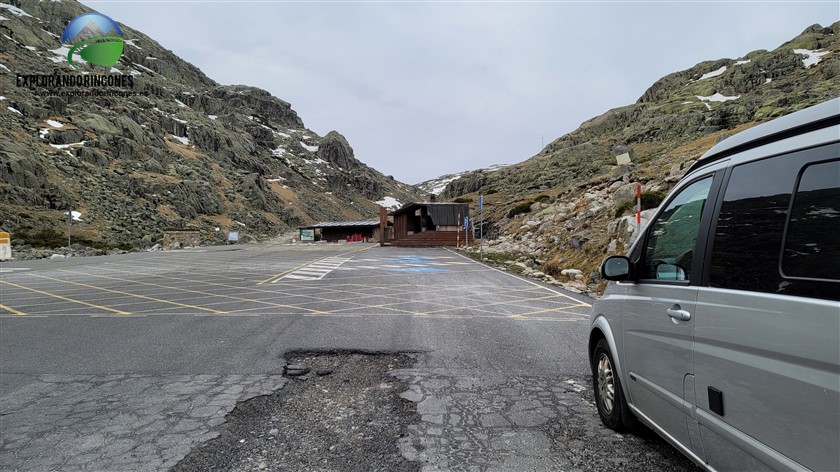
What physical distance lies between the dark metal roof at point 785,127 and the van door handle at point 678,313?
98cm

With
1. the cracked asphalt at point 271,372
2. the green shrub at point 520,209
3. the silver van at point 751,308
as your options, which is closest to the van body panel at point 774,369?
the silver van at point 751,308

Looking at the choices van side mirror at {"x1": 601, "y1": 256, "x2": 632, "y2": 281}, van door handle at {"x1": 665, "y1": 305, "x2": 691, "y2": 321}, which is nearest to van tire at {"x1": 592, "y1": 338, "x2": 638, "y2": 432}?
van side mirror at {"x1": 601, "y1": 256, "x2": 632, "y2": 281}

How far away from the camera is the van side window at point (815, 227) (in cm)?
174

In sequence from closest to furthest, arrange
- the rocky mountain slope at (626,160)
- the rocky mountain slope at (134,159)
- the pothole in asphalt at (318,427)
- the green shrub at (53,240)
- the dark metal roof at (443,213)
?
the pothole in asphalt at (318,427) → the rocky mountain slope at (626,160) → the green shrub at (53,240) → the dark metal roof at (443,213) → the rocky mountain slope at (134,159)

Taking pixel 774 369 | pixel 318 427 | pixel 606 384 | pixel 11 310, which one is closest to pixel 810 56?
pixel 606 384

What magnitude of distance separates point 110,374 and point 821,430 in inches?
252

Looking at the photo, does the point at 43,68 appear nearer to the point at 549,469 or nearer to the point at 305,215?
the point at 305,215

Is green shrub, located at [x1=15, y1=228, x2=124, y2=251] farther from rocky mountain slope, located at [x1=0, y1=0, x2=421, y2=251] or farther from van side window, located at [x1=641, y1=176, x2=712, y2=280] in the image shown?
van side window, located at [x1=641, y1=176, x2=712, y2=280]

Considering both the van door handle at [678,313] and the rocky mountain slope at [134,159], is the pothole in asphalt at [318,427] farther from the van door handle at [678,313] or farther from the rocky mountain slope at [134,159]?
the rocky mountain slope at [134,159]

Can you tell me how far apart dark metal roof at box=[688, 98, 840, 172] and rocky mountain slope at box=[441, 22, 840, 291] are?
34.3 ft

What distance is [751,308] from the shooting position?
6.59 feet

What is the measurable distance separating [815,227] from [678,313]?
88cm

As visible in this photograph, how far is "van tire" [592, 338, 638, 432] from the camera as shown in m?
3.43

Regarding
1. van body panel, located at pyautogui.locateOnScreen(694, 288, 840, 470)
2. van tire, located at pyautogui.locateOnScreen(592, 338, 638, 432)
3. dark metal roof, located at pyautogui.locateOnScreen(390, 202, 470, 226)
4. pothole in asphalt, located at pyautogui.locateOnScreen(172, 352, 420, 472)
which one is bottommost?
pothole in asphalt, located at pyautogui.locateOnScreen(172, 352, 420, 472)
